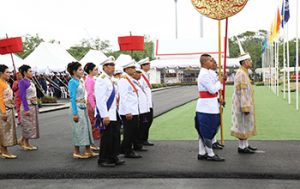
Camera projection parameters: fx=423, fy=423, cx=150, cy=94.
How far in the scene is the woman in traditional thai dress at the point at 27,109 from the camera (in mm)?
8242

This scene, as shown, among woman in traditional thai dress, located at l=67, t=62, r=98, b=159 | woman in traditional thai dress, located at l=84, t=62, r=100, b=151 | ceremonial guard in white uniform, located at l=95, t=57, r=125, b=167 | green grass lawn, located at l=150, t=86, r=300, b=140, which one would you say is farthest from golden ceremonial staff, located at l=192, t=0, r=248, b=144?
woman in traditional thai dress, located at l=67, t=62, r=98, b=159

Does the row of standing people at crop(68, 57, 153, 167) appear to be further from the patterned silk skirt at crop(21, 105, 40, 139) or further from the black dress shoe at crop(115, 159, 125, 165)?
the patterned silk skirt at crop(21, 105, 40, 139)

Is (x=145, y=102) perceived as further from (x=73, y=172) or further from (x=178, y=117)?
(x=178, y=117)

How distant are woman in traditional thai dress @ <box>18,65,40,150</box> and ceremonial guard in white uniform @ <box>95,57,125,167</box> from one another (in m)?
2.26

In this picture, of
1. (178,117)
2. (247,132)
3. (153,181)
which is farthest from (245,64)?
(178,117)

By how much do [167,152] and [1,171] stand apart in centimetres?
281

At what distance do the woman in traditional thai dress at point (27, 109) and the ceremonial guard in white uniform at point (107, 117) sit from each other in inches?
88.8

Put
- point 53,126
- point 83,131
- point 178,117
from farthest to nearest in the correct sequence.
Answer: point 178,117 < point 53,126 < point 83,131

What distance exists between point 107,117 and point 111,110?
18cm

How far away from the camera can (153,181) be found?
576 cm

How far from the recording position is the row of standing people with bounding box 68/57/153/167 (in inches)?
261

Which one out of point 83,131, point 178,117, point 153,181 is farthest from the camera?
point 178,117

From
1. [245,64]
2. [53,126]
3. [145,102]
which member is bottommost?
[53,126]

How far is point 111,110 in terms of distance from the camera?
21.8 feet
